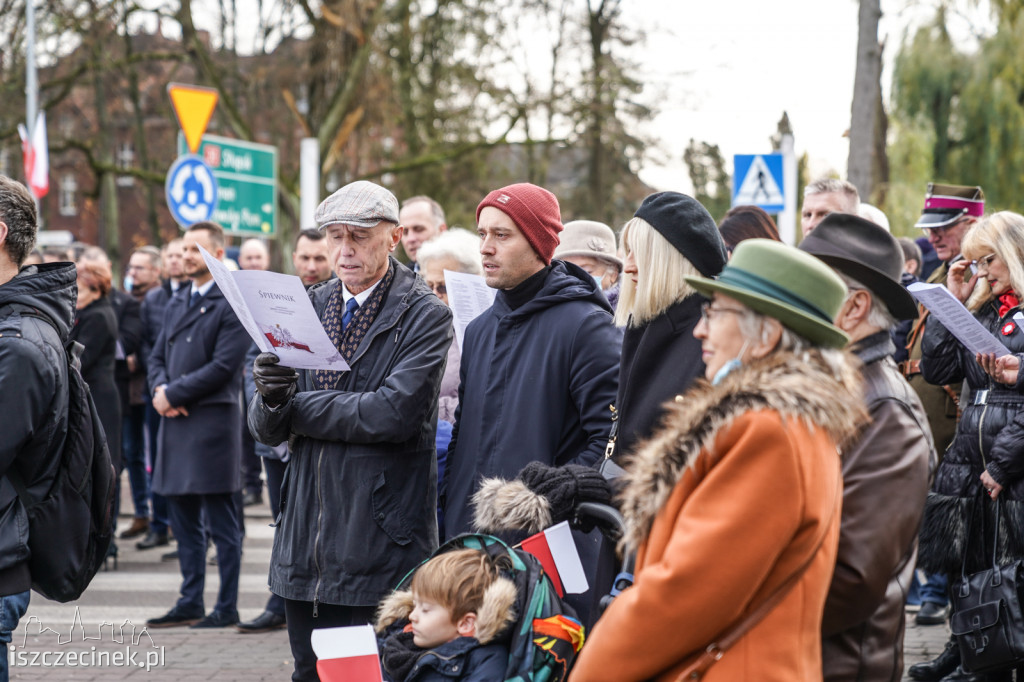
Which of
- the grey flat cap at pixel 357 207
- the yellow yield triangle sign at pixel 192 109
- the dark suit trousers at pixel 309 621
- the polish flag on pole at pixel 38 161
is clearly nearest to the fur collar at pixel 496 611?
the dark suit trousers at pixel 309 621

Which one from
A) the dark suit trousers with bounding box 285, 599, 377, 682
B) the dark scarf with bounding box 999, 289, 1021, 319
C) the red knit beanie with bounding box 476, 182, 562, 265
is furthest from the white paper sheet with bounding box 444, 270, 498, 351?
the dark scarf with bounding box 999, 289, 1021, 319

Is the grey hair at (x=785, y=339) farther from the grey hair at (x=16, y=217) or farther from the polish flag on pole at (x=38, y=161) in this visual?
the polish flag on pole at (x=38, y=161)

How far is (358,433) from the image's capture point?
392 cm

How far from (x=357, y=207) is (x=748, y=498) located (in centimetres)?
243

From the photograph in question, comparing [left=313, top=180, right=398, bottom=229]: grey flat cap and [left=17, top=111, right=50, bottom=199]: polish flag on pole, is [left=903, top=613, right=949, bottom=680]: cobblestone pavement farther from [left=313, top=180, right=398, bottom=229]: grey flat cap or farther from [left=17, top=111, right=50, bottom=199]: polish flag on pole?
Answer: [left=17, top=111, right=50, bottom=199]: polish flag on pole

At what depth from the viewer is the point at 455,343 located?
5602mm

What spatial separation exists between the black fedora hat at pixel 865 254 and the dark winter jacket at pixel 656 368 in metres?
0.42

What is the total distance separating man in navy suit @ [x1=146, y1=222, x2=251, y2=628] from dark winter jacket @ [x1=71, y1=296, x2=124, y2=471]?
1.49 meters

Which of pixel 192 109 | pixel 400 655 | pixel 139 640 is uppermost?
pixel 192 109

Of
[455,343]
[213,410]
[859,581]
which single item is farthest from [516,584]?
[213,410]

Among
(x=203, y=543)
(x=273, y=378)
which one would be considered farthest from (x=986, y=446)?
(x=203, y=543)

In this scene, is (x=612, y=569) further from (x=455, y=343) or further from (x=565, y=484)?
(x=455, y=343)

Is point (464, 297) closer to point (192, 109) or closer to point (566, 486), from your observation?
point (566, 486)

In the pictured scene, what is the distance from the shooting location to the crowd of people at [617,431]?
7.13ft
